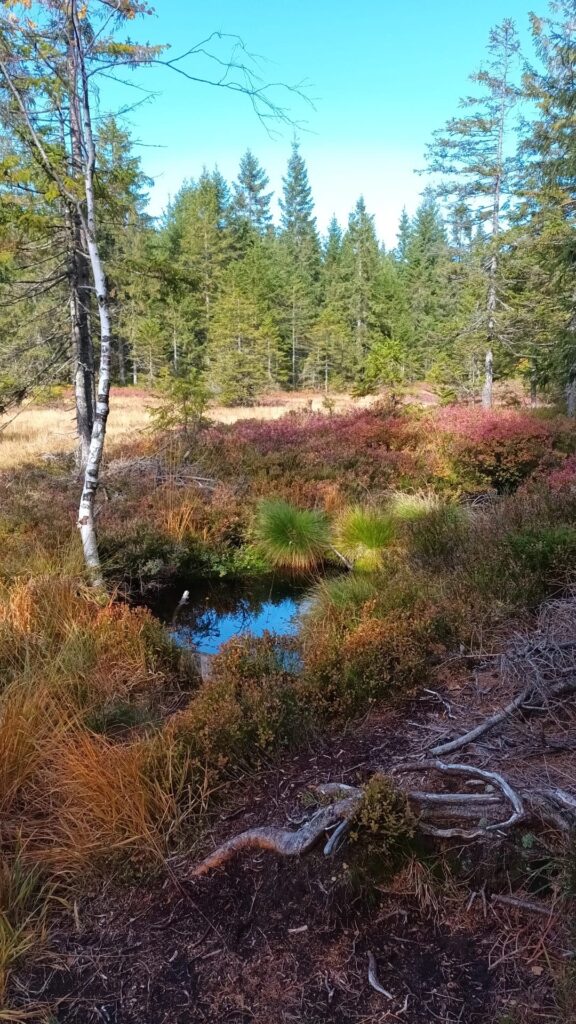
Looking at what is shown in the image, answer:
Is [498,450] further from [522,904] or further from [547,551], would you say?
[522,904]

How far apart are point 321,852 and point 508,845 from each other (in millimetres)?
763

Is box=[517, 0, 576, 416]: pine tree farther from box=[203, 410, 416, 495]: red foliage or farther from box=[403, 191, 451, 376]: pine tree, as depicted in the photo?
box=[403, 191, 451, 376]: pine tree

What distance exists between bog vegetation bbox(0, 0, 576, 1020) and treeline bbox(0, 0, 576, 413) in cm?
16

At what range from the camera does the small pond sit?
6832mm

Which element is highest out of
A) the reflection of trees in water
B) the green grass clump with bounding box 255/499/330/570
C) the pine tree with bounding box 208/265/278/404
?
the pine tree with bounding box 208/265/278/404

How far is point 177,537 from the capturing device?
28.2 ft

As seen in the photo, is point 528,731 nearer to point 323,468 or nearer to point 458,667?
point 458,667

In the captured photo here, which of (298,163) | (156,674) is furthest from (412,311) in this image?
(156,674)

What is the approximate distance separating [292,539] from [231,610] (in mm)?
1640

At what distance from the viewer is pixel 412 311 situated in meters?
42.5

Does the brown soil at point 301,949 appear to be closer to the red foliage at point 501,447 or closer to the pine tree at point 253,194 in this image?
the red foliage at point 501,447

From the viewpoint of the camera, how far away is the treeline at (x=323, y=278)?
8.95 metres

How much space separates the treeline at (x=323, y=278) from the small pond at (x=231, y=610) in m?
3.76

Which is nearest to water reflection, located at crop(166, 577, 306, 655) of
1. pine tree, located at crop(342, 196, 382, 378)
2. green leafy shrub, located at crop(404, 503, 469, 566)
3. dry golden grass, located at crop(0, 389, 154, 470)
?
green leafy shrub, located at crop(404, 503, 469, 566)
